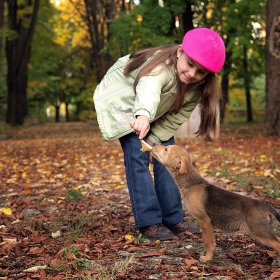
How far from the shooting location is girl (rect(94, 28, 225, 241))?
4.21 meters

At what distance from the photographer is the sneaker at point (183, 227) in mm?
5206

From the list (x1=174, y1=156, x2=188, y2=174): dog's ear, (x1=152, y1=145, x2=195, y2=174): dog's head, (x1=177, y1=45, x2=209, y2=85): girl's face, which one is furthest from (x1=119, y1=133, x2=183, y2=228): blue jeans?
(x1=177, y1=45, x2=209, y2=85): girl's face

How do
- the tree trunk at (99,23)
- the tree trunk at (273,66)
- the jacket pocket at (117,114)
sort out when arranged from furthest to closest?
the tree trunk at (99,23)
the tree trunk at (273,66)
the jacket pocket at (117,114)

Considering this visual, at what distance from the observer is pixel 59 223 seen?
553 cm

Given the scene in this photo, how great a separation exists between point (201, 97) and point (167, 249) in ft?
4.93

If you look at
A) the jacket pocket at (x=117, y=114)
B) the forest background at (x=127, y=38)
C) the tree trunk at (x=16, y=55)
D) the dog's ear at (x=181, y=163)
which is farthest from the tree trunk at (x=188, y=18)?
the dog's ear at (x=181, y=163)

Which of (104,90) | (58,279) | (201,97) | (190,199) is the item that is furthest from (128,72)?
Result: (58,279)

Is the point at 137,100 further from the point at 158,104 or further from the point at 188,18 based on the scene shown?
the point at 188,18

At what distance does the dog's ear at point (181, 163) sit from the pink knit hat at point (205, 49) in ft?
2.61

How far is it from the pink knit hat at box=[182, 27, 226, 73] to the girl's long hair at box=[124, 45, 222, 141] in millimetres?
295

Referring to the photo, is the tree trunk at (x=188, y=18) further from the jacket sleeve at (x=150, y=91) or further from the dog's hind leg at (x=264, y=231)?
the dog's hind leg at (x=264, y=231)

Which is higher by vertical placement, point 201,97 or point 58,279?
point 201,97

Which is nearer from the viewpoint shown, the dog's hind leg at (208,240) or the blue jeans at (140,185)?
the dog's hind leg at (208,240)

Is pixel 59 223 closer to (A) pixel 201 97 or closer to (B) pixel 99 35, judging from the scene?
(A) pixel 201 97
